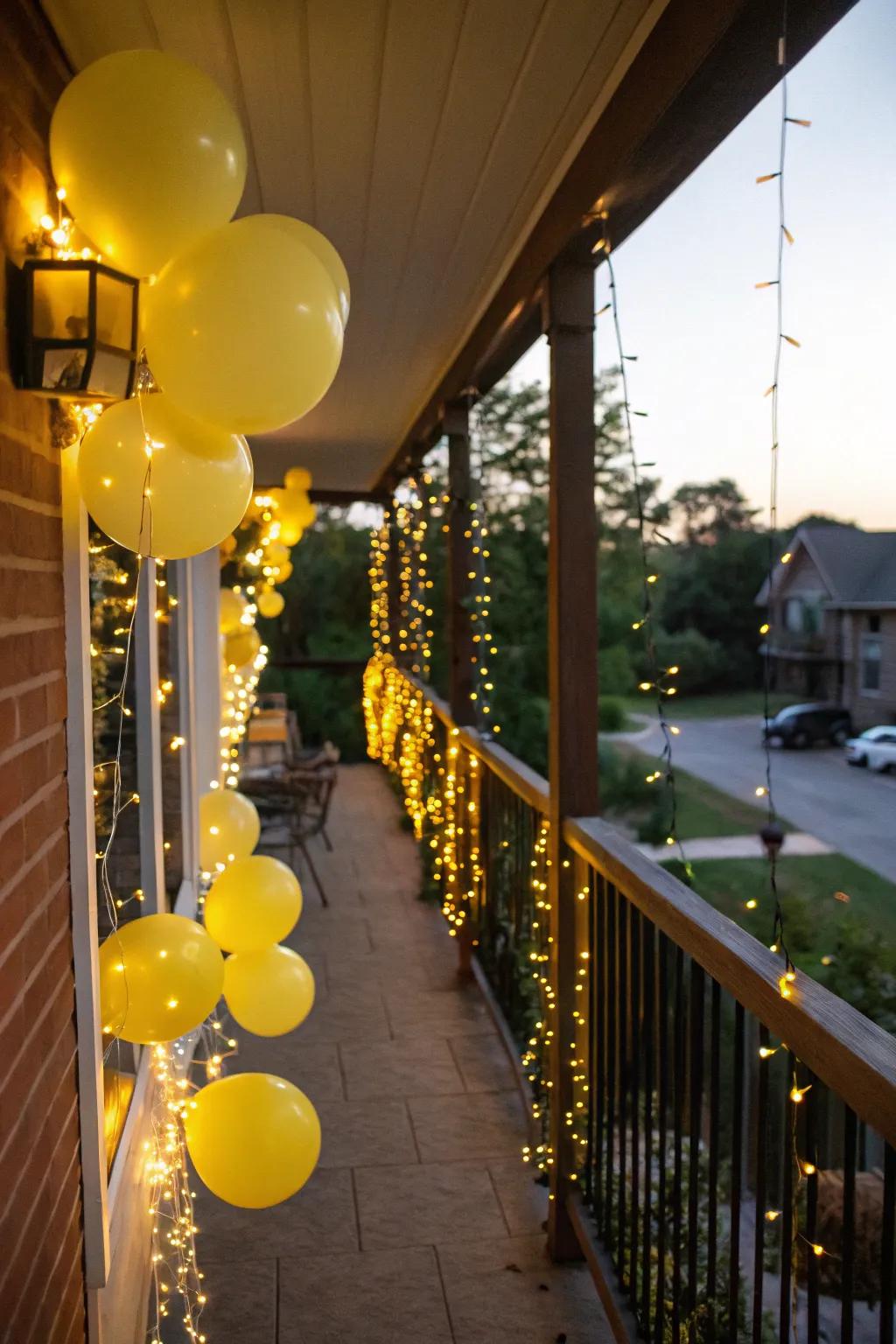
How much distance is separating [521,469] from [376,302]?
897 cm

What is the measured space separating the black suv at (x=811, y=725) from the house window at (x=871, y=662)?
0.60 ft

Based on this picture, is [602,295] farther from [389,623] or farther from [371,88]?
[389,623]

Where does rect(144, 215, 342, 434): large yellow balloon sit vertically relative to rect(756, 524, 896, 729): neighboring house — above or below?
above

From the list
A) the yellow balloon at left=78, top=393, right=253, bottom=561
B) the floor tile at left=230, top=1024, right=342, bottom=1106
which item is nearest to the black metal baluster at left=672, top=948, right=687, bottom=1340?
the yellow balloon at left=78, top=393, right=253, bottom=561

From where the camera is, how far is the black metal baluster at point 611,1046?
2.44 meters

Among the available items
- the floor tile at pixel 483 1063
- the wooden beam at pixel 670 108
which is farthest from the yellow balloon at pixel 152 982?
the floor tile at pixel 483 1063

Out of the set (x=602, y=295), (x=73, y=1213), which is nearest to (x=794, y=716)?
(x=602, y=295)

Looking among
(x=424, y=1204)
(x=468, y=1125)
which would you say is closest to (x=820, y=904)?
(x=468, y=1125)

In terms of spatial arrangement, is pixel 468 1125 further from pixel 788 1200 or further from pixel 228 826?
pixel 788 1200

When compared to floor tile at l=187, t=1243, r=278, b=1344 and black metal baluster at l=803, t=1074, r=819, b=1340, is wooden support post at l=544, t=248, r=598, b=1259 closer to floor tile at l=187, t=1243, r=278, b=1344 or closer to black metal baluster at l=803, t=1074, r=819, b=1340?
floor tile at l=187, t=1243, r=278, b=1344

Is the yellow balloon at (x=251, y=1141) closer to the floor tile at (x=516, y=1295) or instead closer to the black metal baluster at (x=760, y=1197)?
the floor tile at (x=516, y=1295)

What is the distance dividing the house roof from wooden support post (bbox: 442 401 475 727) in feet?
7.62

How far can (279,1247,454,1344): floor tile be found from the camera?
8.02ft

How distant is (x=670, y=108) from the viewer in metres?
1.82
